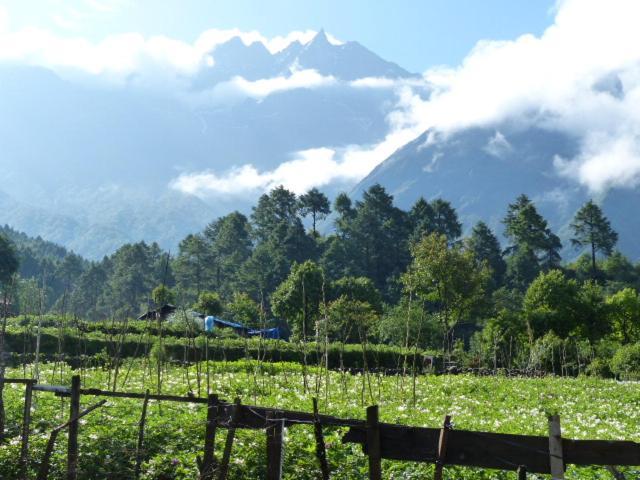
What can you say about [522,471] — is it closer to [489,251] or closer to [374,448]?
[374,448]

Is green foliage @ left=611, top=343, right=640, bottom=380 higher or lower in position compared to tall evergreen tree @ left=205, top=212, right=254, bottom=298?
lower

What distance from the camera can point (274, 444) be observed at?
7.95 metres

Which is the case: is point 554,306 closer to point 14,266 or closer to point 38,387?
point 38,387

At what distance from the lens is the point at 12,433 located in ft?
37.1

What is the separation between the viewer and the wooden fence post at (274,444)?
7.86 meters

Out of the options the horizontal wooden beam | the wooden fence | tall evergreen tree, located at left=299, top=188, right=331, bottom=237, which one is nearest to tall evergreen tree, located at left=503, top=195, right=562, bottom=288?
tall evergreen tree, located at left=299, top=188, right=331, bottom=237

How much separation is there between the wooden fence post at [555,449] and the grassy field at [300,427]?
9.38 ft

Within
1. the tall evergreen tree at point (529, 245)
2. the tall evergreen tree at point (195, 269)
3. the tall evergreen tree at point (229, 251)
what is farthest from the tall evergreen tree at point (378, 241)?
the tall evergreen tree at point (195, 269)

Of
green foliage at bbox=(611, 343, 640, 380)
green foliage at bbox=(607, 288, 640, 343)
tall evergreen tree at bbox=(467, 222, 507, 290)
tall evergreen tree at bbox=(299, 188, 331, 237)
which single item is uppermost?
tall evergreen tree at bbox=(299, 188, 331, 237)

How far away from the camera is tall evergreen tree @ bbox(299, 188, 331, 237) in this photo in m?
100

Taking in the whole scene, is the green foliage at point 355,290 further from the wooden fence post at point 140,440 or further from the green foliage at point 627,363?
the wooden fence post at point 140,440

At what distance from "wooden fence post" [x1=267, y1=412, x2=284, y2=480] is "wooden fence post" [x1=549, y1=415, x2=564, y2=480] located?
9.59 ft

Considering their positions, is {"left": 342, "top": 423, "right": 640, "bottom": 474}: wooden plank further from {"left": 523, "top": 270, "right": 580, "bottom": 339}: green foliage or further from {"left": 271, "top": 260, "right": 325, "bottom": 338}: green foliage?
{"left": 271, "top": 260, "right": 325, "bottom": 338}: green foliage

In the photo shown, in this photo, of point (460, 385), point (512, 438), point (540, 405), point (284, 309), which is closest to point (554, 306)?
point (284, 309)
